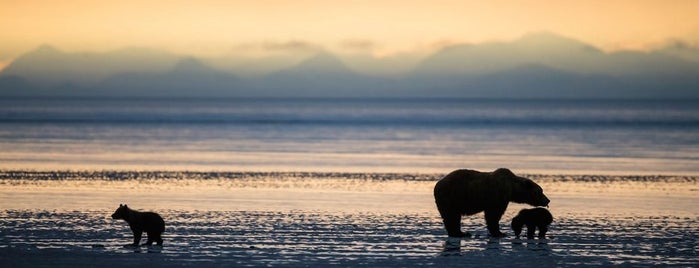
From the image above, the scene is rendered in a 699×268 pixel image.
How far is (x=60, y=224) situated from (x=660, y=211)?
12.0 metres

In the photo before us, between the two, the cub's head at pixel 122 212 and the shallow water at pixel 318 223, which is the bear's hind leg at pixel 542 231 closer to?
the shallow water at pixel 318 223

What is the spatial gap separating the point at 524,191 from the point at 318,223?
12.5 feet

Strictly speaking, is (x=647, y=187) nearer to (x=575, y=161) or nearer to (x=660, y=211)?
(x=660, y=211)

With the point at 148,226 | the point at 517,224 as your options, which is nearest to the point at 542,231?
the point at 517,224

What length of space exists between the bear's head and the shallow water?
1.95 feet

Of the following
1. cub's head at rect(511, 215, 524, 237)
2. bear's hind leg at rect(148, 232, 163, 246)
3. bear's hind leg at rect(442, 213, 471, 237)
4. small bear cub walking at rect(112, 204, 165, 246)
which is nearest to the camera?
small bear cub walking at rect(112, 204, 165, 246)

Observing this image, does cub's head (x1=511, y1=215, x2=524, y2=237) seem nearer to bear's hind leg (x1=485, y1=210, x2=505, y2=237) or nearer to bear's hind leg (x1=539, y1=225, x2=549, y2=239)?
bear's hind leg (x1=485, y1=210, x2=505, y2=237)

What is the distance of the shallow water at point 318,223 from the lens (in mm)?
16750

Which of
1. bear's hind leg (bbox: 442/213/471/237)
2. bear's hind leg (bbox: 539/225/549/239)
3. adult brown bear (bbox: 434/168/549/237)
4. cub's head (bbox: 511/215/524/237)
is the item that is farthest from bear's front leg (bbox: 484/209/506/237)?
bear's hind leg (bbox: 539/225/549/239)

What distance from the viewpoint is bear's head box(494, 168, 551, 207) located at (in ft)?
68.4

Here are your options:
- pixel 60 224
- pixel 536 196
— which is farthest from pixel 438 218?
pixel 60 224

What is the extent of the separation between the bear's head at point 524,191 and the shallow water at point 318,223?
1.95ft

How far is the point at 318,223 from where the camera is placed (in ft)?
68.9

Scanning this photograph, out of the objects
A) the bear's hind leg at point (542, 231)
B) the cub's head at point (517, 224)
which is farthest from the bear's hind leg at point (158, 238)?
the bear's hind leg at point (542, 231)
